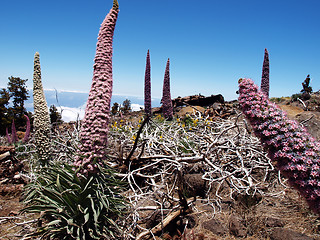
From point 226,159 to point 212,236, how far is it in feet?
6.30

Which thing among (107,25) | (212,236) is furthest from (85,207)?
(107,25)

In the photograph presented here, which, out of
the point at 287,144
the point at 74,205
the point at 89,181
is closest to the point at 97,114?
the point at 89,181

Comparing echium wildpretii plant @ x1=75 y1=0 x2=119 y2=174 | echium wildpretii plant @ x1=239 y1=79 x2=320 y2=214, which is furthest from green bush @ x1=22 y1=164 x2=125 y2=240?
echium wildpretii plant @ x1=239 y1=79 x2=320 y2=214

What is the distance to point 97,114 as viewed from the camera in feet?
6.20

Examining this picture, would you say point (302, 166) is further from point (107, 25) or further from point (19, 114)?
point (19, 114)

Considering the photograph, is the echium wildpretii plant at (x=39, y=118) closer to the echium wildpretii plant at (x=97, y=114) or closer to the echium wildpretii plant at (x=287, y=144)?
the echium wildpretii plant at (x=97, y=114)

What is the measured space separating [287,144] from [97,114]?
5.05ft

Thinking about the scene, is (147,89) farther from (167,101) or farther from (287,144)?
(287,144)

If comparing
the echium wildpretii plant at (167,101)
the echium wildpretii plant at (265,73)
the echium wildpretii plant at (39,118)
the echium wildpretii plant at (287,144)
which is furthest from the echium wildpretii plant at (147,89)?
the echium wildpretii plant at (287,144)

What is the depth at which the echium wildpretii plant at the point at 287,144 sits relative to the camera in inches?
54.6

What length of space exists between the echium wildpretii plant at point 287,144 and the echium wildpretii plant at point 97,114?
120 cm

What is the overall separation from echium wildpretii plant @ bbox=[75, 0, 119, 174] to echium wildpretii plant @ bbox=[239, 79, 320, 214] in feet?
3.93

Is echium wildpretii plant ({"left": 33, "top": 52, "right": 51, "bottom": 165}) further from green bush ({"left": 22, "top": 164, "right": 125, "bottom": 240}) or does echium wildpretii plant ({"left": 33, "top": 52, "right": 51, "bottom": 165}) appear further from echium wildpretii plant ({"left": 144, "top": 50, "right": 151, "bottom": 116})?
echium wildpretii plant ({"left": 144, "top": 50, "right": 151, "bottom": 116})

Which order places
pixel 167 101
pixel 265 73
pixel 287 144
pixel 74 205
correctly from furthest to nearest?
1. pixel 167 101
2. pixel 265 73
3. pixel 74 205
4. pixel 287 144
